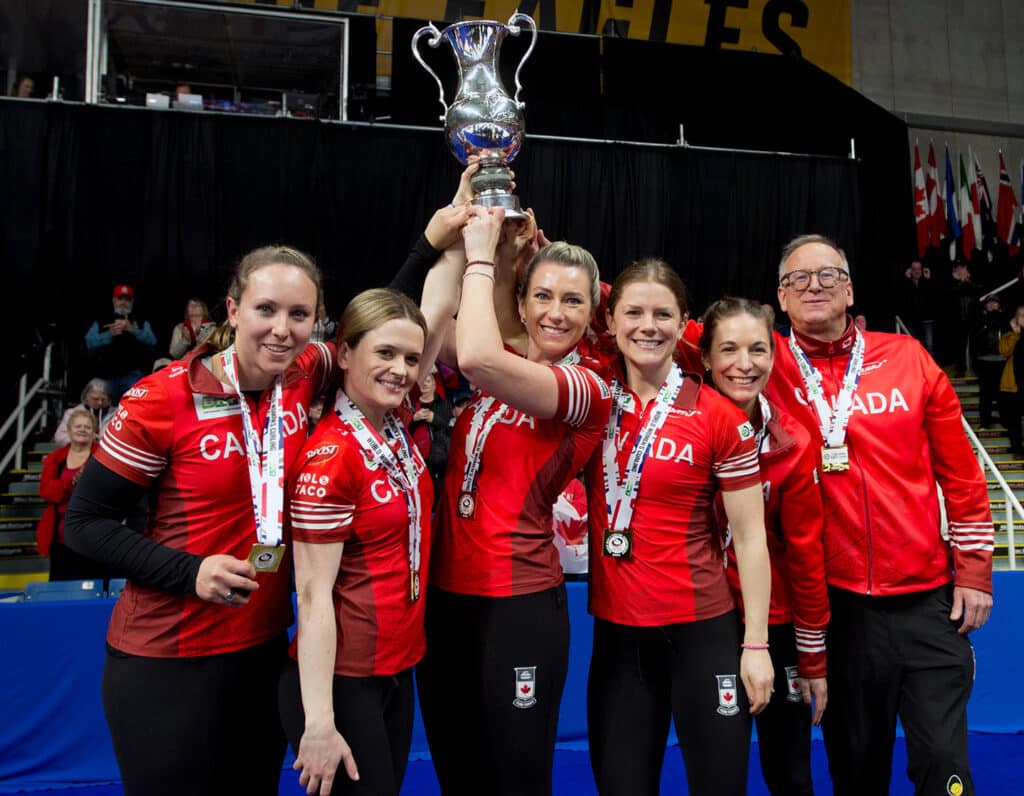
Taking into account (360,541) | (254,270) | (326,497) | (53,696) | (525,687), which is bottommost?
(53,696)

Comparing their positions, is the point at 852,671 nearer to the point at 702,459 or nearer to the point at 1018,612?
the point at 702,459

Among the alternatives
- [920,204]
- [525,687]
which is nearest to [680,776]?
[525,687]

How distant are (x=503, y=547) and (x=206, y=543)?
67cm

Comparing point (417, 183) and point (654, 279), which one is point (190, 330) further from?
point (654, 279)

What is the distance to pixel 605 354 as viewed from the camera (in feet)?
7.90

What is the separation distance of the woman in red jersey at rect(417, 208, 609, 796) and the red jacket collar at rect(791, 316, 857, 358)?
2.62 ft

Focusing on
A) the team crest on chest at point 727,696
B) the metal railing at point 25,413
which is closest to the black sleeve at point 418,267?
the team crest on chest at point 727,696

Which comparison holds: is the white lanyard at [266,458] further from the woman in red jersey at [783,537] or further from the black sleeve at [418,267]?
the woman in red jersey at [783,537]

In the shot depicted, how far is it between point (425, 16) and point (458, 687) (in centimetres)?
993

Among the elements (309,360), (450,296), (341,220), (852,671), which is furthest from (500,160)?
(341,220)

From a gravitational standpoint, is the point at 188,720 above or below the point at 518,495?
below

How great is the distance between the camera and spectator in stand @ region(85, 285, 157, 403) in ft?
24.8

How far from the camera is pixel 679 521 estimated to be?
2.06m

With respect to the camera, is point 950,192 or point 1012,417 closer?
point 1012,417
